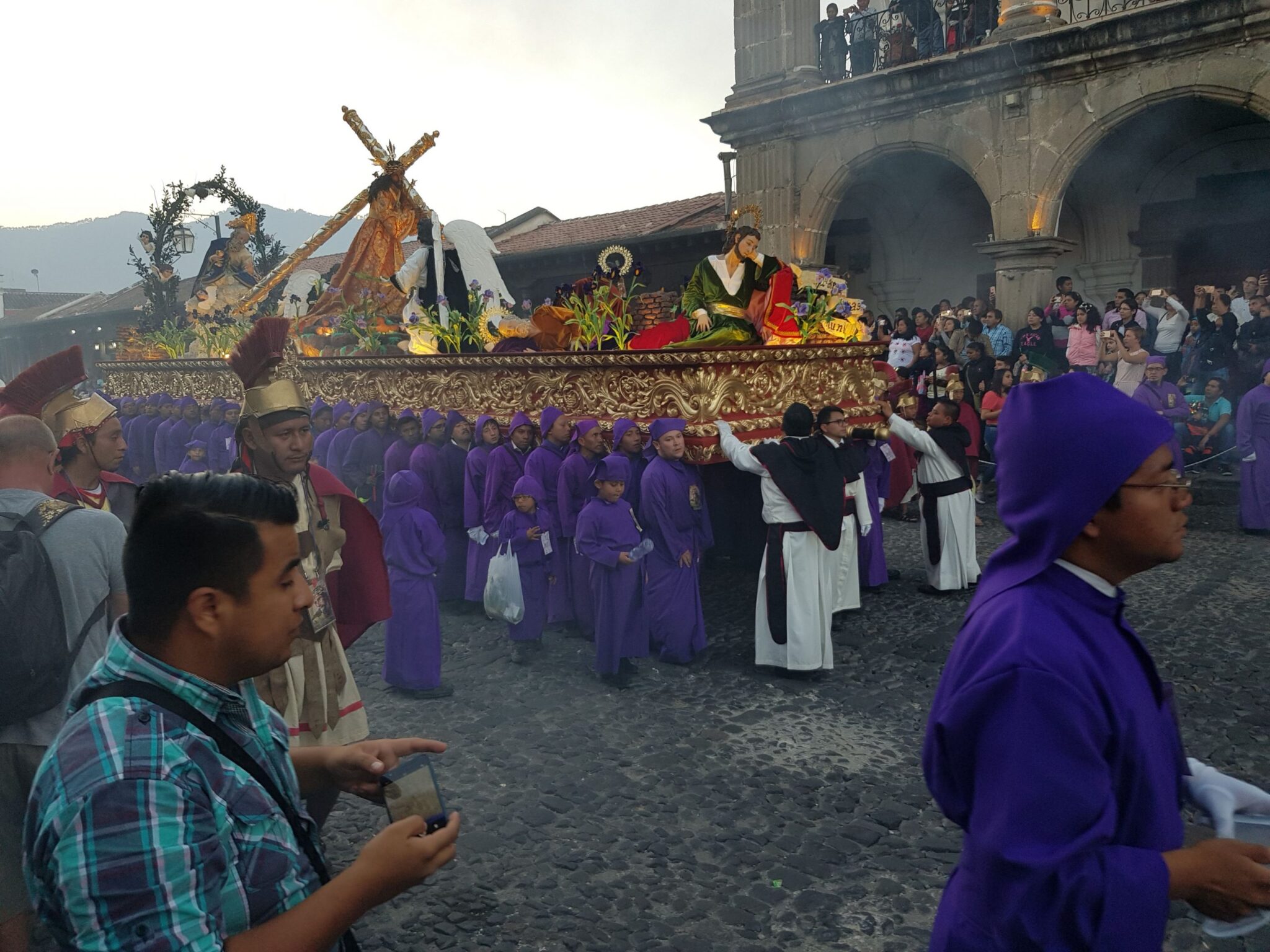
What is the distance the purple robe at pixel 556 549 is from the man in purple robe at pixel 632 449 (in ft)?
1.75

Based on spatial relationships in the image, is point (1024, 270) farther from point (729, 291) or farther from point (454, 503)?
Answer: point (454, 503)

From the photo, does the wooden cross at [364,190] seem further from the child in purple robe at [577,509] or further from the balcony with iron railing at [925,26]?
the balcony with iron railing at [925,26]

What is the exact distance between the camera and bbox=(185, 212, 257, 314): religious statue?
48.1 feet

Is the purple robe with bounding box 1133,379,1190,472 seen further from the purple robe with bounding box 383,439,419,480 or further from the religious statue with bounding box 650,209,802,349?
the purple robe with bounding box 383,439,419,480

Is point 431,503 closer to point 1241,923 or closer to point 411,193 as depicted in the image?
point 411,193

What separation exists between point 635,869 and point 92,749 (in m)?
2.94

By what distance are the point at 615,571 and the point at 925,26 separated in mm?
12900

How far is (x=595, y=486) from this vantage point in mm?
6520

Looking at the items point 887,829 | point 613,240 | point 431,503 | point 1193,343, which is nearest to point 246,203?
point 613,240

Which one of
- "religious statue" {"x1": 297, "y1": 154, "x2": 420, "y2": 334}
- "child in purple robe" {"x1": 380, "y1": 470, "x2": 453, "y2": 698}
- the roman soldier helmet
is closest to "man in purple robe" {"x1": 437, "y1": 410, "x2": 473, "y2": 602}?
"child in purple robe" {"x1": 380, "y1": 470, "x2": 453, "y2": 698}

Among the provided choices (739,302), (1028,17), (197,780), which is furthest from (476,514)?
(1028,17)

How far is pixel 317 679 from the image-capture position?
354 cm

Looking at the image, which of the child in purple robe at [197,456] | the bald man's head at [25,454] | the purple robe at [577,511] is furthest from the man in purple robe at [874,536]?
the child in purple robe at [197,456]

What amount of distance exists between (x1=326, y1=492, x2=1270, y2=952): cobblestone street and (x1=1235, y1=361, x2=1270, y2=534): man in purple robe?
2.25 meters
